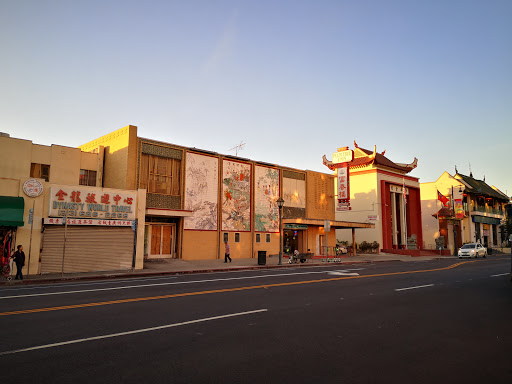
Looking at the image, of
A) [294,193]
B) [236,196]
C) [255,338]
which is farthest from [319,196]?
[255,338]

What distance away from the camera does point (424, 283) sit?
1590cm

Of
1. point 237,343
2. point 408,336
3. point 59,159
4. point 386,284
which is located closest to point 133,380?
point 237,343

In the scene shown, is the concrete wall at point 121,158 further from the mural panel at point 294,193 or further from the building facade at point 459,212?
the building facade at point 459,212

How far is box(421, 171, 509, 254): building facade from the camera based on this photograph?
61.7 m

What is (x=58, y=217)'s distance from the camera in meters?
21.5

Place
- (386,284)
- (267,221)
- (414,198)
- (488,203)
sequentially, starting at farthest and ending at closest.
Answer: (488,203) → (414,198) → (267,221) → (386,284)

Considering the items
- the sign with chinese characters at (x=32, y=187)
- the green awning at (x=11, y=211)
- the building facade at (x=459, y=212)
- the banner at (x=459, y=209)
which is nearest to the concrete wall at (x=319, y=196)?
the building facade at (x=459, y=212)

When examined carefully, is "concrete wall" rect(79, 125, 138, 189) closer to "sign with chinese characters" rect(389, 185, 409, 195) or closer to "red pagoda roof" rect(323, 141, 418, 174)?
"red pagoda roof" rect(323, 141, 418, 174)

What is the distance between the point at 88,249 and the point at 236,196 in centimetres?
1399

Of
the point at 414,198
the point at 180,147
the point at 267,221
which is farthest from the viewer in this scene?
the point at 414,198

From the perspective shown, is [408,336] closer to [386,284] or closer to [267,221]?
[386,284]

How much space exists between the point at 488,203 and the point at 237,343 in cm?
8369

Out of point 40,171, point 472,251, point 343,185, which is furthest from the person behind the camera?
point 472,251

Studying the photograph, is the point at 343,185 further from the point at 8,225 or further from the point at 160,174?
the point at 8,225
